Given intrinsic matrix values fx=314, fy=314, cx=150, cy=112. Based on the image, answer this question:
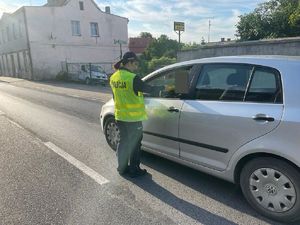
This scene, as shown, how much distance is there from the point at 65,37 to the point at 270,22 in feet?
69.0

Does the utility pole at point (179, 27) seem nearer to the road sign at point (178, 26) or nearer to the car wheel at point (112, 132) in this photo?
the road sign at point (178, 26)

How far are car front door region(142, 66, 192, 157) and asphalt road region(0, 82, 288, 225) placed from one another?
1.49ft

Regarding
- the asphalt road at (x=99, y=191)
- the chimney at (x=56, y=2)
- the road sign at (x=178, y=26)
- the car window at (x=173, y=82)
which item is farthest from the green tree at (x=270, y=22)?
the chimney at (x=56, y=2)

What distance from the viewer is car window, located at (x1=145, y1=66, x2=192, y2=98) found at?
3984 mm

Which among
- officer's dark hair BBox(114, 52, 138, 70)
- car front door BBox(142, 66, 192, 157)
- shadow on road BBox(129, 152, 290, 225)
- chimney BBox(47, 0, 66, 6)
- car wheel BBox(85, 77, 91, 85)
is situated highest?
chimney BBox(47, 0, 66, 6)

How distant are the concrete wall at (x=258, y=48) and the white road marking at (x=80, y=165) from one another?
743 cm

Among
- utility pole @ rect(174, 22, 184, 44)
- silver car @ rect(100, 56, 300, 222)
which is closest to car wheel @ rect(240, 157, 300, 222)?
silver car @ rect(100, 56, 300, 222)

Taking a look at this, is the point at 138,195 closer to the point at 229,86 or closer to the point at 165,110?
the point at 165,110

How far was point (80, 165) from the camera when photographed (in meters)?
5.11

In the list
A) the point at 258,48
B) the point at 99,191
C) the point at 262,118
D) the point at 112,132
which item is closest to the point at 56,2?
the point at 258,48

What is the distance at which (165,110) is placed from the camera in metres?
4.34

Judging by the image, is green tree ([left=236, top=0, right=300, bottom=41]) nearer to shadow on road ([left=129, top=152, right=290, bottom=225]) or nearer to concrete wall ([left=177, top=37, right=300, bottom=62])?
concrete wall ([left=177, top=37, right=300, bottom=62])

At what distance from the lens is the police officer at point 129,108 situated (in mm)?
4195

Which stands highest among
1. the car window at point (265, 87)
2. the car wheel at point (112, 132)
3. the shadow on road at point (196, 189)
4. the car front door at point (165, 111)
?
the car window at point (265, 87)
